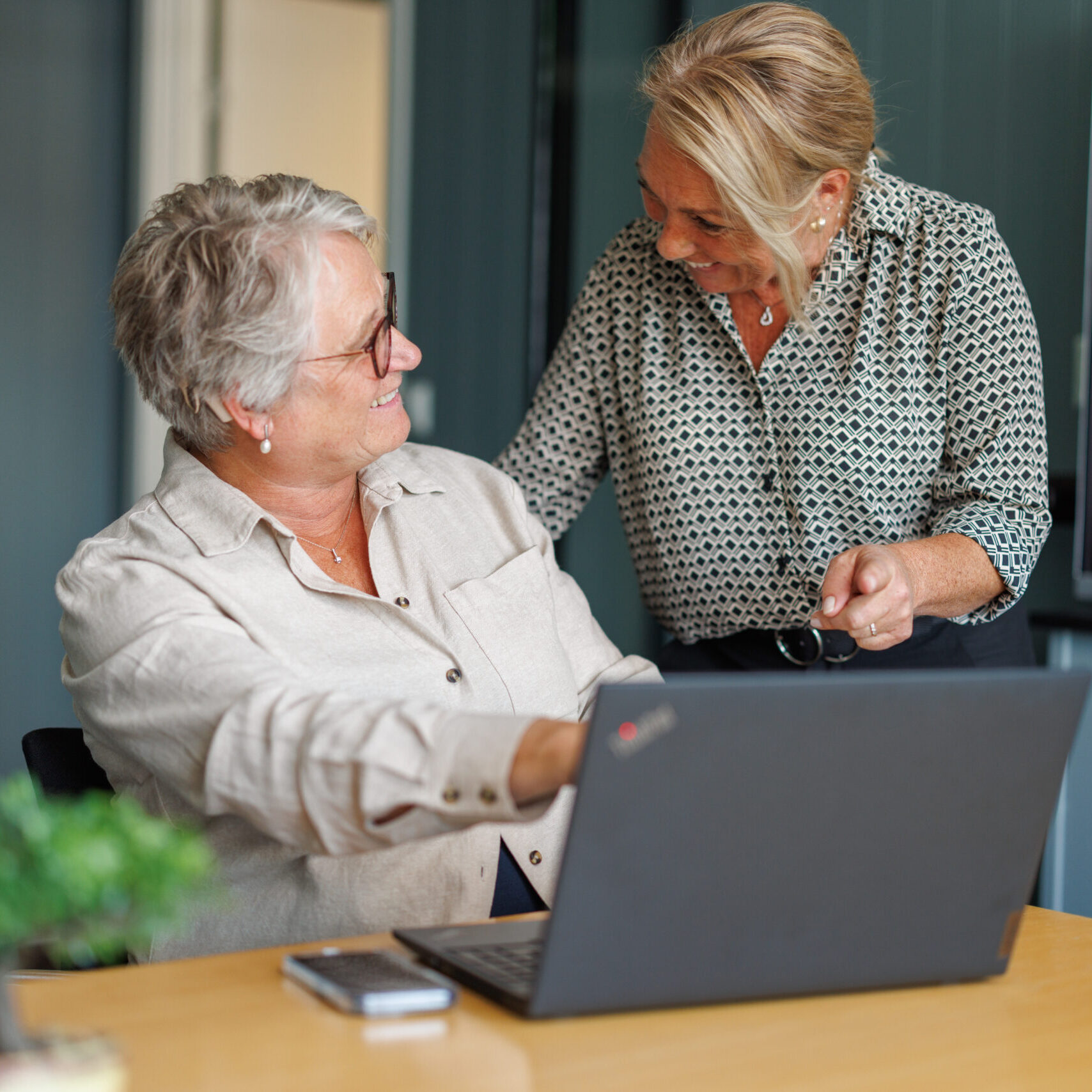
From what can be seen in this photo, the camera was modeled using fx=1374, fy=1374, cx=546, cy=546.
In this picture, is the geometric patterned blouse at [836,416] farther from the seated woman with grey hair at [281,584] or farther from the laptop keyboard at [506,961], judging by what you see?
the laptop keyboard at [506,961]

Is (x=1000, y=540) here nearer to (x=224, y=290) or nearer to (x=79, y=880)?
(x=224, y=290)

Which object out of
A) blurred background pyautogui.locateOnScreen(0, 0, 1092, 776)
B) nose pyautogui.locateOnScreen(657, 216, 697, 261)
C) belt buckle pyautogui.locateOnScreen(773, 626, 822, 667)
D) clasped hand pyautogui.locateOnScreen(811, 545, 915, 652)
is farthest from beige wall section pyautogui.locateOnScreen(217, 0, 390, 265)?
clasped hand pyautogui.locateOnScreen(811, 545, 915, 652)

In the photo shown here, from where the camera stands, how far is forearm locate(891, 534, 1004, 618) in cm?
162

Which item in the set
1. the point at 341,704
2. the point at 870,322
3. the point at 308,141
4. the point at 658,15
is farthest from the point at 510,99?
the point at 341,704

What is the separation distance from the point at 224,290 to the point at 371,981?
81cm

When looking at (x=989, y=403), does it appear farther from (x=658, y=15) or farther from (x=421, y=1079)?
(x=658, y=15)

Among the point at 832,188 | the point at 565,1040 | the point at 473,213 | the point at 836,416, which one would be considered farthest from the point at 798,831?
the point at 473,213

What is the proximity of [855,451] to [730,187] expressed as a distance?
1.30 feet

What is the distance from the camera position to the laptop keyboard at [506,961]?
3.39 ft

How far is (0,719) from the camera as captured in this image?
13.8ft

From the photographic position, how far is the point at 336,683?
1.46 meters

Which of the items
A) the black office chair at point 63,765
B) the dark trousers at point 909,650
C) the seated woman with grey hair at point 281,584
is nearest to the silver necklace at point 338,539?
the seated woman with grey hair at point 281,584

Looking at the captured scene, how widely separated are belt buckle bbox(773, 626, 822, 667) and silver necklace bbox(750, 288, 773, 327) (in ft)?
1.43

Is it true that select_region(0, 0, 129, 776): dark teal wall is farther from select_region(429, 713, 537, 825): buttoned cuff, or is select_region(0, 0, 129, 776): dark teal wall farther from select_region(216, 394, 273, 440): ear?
select_region(429, 713, 537, 825): buttoned cuff
